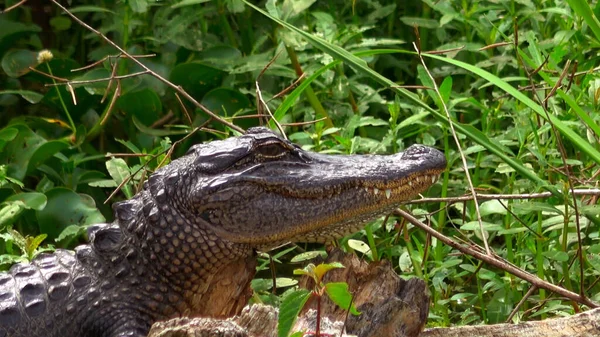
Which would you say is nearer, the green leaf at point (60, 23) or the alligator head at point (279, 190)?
the alligator head at point (279, 190)

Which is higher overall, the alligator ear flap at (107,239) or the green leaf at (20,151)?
the alligator ear flap at (107,239)

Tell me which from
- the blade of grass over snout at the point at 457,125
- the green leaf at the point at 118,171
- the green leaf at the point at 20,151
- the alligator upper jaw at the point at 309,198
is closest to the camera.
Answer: the alligator upper jaw at the point at 309,198

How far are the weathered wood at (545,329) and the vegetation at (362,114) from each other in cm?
50

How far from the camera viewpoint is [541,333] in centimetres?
235

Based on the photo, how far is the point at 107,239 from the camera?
275cm

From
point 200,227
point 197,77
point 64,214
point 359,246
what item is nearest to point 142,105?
point 197,77

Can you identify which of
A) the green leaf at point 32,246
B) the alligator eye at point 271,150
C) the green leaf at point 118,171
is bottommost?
the green leaf at point 32,246

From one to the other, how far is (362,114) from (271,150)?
1842 mm

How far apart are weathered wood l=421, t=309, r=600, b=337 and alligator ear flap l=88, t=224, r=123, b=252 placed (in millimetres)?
913

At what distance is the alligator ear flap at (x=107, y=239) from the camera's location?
274cm

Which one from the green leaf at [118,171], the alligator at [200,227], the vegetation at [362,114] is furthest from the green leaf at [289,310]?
the green leaf at [118,171]

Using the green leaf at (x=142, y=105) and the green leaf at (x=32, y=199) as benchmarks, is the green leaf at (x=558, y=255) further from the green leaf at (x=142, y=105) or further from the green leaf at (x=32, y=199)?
the green leaf at (x=142, y=105)

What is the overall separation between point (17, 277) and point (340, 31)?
2040mm

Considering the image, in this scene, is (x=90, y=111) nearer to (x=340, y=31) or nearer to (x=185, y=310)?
(x=340, y=31)
